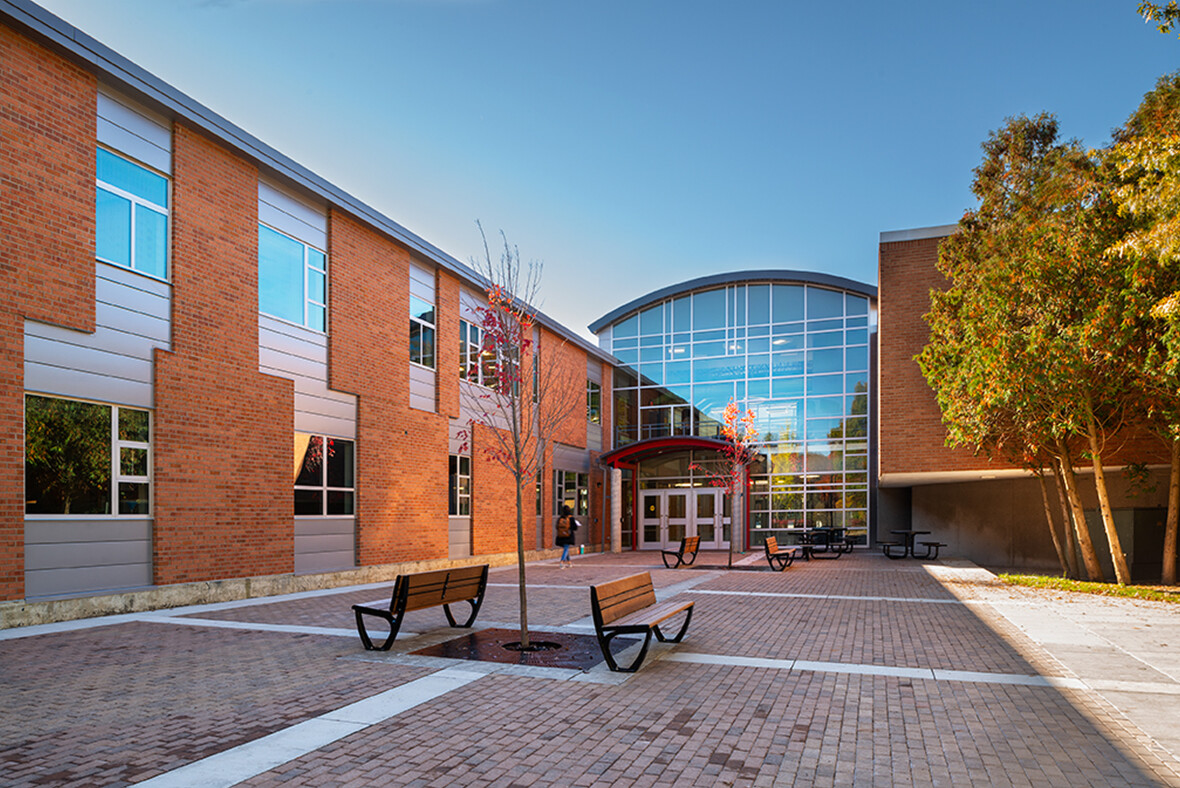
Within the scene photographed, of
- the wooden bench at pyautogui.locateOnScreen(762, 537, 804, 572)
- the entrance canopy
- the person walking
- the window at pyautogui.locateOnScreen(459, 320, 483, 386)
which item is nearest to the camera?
the wooden bench at pyautogui.locateOnScreen(762, 537, 804, 572)

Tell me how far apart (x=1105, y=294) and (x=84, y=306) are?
17.7m

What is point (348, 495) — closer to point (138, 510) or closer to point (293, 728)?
point (138, 510)

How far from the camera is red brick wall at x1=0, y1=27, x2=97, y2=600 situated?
1072 cm

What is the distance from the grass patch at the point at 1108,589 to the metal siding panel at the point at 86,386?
17527 mm

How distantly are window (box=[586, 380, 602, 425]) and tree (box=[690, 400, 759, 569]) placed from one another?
459cm

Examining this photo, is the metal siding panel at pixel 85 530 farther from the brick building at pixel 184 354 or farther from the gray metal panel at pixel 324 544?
the gray metal panel at pixel 324 544

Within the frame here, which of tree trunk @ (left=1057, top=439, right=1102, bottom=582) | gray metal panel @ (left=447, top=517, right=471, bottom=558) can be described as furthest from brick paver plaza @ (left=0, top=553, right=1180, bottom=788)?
gray metal panel @ (left=447, top=517, right=471, bottom=558)

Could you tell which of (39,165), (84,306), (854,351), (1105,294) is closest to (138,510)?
(84,306)

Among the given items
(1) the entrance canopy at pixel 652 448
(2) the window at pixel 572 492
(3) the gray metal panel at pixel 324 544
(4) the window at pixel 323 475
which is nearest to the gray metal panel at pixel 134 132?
(4) the window at pixel 323 475

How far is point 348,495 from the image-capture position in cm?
1798

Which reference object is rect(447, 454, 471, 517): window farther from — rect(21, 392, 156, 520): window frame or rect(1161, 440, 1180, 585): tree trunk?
rect(1161, 440, 1180, 585): tree trunk

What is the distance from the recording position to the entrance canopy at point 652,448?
99.4ft

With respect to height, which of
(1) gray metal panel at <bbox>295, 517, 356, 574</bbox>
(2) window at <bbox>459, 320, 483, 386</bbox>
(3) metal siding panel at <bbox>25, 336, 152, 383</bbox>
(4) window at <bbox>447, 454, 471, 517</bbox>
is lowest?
(1) gray metal panel at <bbox>295, 517, 356, 574</bbox>

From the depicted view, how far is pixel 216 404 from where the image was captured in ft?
46.8
